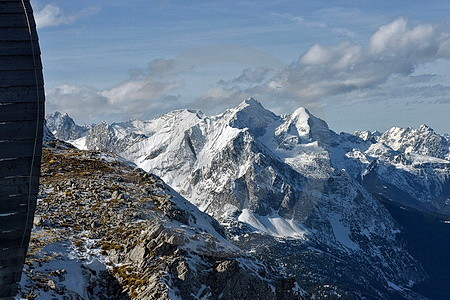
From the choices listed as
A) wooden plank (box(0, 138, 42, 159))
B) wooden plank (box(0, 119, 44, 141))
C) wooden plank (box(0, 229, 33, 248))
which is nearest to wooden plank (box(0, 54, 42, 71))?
wooden plank (box(0, 119, 44, 141))

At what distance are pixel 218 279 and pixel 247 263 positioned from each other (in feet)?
16.9

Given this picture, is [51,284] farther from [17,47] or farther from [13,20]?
[13,20]

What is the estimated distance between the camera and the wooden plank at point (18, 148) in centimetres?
1677

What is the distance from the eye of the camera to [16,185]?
17.3 metres

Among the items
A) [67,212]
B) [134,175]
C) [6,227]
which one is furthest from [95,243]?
[6,227]

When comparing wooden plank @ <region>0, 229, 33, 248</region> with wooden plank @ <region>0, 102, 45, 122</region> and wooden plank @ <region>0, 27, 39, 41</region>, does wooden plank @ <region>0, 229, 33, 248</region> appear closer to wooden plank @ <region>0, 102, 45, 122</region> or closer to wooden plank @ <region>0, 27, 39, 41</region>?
wooden plank @ <region>0, 102, 45, 122</region>

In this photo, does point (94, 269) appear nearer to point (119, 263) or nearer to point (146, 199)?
point (119, 263)

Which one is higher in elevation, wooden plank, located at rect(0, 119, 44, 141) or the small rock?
wooden plank, located at rect(0, 119, 44, 141)

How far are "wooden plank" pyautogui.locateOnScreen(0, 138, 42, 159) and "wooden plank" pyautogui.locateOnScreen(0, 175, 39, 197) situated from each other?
2.52 ft

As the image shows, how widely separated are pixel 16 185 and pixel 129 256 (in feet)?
151

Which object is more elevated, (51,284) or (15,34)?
(15,34)

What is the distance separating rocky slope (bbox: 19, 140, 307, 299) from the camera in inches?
2189

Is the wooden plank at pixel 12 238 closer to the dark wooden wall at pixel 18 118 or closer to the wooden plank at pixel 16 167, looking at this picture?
the dark wooden wall at pixel 18 118

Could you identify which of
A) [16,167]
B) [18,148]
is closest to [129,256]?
[16,167]
